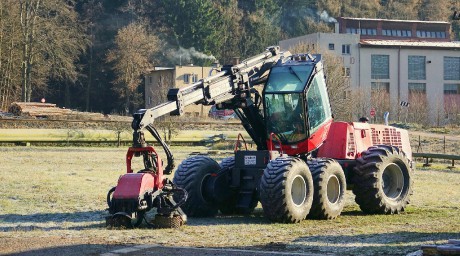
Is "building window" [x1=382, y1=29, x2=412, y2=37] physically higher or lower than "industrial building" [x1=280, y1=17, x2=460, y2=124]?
higher

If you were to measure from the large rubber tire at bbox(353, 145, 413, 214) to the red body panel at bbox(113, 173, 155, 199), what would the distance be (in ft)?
18.6

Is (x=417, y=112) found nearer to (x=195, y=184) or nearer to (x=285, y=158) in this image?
(x=195, y=184)

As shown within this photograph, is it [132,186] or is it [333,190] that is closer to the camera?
[132,186]

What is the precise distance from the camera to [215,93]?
748 inches

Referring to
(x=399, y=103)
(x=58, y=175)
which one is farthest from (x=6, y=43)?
(x=58, y=175)

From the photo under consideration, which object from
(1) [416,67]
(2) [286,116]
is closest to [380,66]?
(1) [416,67]

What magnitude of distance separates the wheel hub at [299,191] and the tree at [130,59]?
251 feet

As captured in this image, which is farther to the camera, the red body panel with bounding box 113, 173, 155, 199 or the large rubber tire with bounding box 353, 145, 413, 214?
the large rubber tire with bounding box 353, 145, 413, 214

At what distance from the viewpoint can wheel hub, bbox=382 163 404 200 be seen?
69.2 feet

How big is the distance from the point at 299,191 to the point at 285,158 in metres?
0.75

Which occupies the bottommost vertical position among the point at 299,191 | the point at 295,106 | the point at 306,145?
the point at 299,191

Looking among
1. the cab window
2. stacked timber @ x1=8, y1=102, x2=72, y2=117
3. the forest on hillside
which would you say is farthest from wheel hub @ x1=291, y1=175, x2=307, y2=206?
the forest on hillside

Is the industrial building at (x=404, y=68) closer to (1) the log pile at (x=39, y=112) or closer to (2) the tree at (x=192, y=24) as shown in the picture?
(2) the tree at (x=192, y=24)

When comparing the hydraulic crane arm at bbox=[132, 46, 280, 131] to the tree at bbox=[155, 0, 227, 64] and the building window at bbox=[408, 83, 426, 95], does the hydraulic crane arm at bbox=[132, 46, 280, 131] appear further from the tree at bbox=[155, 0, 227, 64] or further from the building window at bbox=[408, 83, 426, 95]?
the building window at bbox=[408, 83, 426, 95]
